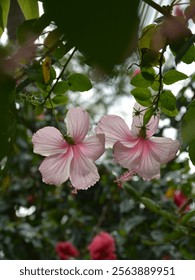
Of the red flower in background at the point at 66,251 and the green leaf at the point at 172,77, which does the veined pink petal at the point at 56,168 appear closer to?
the green leaf at the point at 172,77

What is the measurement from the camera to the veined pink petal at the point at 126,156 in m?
0.42

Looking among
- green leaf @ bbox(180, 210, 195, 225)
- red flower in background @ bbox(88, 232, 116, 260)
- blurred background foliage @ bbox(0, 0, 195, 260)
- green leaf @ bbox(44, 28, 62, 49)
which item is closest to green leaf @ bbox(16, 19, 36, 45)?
green leaf @ bbox(44, 28, 62, 49)

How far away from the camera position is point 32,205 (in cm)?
188

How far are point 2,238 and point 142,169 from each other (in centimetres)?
130

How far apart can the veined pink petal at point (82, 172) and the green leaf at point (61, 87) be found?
66 millimetres

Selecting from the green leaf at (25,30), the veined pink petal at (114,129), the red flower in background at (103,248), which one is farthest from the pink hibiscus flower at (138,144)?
the red flower in background at (103,248)

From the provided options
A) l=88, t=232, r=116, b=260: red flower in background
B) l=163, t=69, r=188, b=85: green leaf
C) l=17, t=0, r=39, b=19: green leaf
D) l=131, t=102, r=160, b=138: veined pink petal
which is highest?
Result: l=17, t=0, r=39, b=19: green leaf

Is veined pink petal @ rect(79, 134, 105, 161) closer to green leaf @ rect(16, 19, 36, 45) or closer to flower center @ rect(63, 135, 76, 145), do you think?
flower center @ rect(63, 135, 76, 145)

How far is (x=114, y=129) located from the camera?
0.44m

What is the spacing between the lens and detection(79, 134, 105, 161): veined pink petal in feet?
1.37

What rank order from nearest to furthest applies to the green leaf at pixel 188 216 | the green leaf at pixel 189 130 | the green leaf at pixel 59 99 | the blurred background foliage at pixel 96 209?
the green leaf at pixel 189 130 < the green leaf at pixel 59 99 < the green leaf at pixel 188 216 < the blurred background foliage at pixel 96 209

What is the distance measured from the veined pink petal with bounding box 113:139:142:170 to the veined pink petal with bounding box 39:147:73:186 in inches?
2.1


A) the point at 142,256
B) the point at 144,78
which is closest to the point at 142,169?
the point at 144,78

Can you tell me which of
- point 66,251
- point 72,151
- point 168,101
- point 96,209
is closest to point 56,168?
point 72,151
